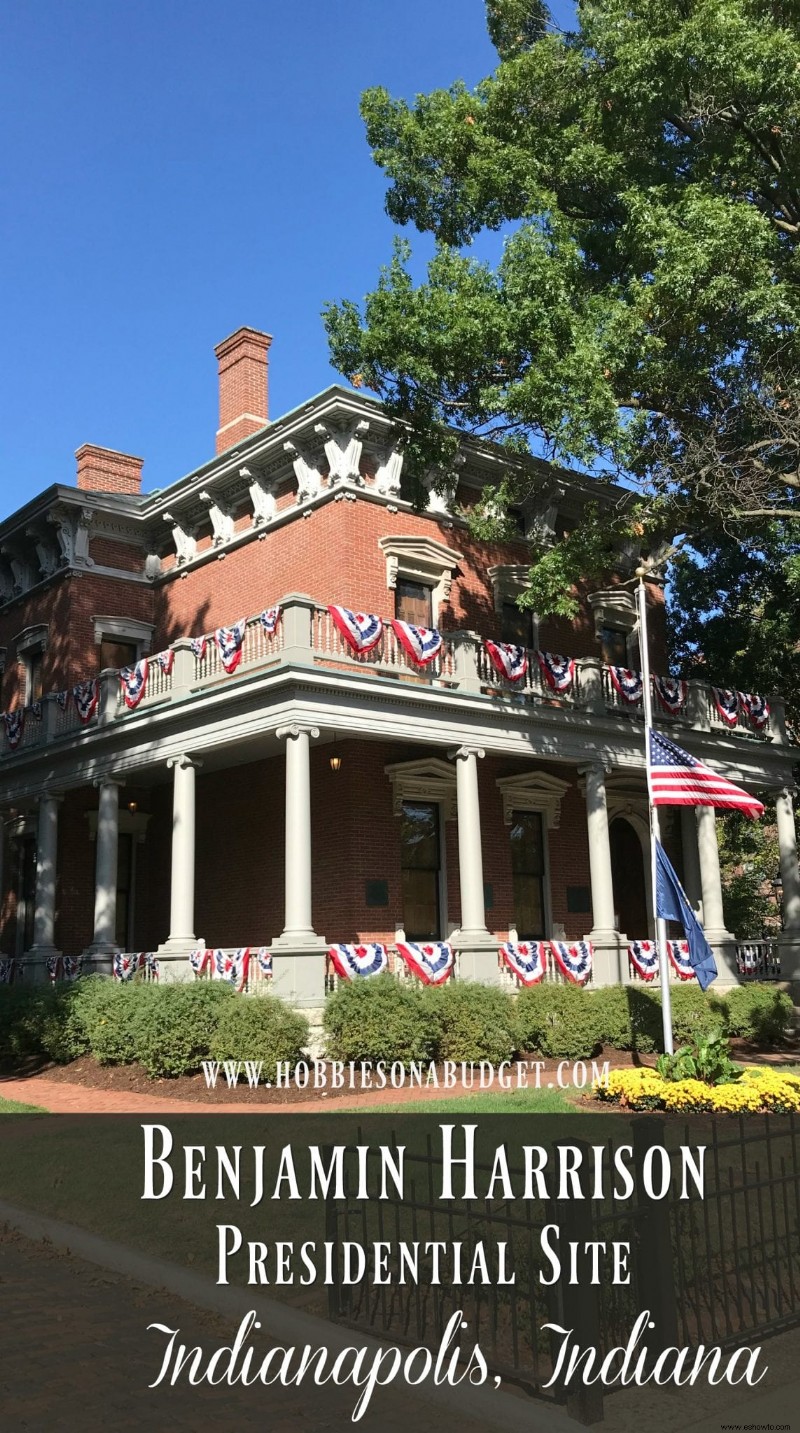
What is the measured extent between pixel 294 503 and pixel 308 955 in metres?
9.27

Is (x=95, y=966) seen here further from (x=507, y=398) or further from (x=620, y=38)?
(x=620, y=38)

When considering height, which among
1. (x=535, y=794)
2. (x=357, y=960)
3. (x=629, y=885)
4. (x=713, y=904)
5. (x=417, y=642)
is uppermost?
(x=417, y=642)

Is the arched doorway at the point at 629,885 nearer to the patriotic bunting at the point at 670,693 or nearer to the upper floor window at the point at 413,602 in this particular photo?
the patriotic bunting at the point at 670,693

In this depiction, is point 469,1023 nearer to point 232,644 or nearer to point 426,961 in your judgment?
point 426,961

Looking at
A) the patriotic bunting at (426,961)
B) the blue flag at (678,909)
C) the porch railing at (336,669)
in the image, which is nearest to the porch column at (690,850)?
the porch railing at (336,669)

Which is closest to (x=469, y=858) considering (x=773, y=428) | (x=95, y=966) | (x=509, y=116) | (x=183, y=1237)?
(x=95, y=966)

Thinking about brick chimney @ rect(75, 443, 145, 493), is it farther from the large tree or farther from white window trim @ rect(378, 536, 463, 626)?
the large tree

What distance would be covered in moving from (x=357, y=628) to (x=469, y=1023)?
6.11m

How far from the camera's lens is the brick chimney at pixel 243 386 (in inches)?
985

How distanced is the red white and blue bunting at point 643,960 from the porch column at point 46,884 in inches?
421

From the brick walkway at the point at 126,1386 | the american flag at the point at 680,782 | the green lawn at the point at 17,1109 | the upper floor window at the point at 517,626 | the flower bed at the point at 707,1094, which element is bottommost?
the brick walkway at the point at 126,1386

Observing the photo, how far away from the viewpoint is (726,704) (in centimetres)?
2378

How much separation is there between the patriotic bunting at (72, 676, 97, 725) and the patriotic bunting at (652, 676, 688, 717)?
10767 mm

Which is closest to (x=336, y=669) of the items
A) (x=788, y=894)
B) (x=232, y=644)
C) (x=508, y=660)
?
(x=232, y=644)
